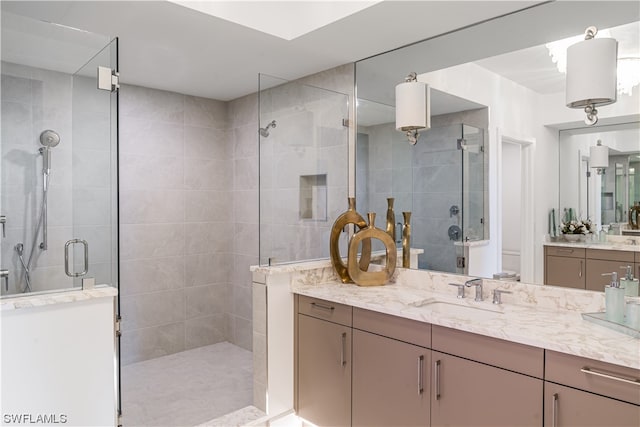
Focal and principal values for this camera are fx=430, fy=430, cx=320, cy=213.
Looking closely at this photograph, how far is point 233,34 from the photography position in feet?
8.35

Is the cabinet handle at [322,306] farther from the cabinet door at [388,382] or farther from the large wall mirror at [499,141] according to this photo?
the large wall mirror at [499,141]

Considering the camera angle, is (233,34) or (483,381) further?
(233,34)

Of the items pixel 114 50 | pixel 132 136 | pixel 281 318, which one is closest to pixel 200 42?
pixel 114 50

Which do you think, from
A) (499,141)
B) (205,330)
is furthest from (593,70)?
(205,330)

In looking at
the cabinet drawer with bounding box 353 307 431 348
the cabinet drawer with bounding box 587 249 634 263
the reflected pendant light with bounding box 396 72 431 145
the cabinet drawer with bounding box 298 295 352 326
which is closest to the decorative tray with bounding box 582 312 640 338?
the cabinet drawer with bounding box 587 249 634 263

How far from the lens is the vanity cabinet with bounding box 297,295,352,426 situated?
2.40m

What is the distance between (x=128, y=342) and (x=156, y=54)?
238cm

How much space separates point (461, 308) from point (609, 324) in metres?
0.72

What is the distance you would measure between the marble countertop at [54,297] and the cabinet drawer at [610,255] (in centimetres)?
233

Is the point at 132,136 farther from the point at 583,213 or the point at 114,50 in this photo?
the point at 583,213

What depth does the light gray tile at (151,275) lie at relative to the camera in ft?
12.0

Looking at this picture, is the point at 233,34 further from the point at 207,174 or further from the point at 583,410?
the point at 583,410

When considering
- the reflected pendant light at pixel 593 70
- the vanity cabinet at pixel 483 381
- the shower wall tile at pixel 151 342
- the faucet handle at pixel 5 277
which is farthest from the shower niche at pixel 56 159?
the reflected pendant light at pixel 593 70

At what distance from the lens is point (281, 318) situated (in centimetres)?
269
